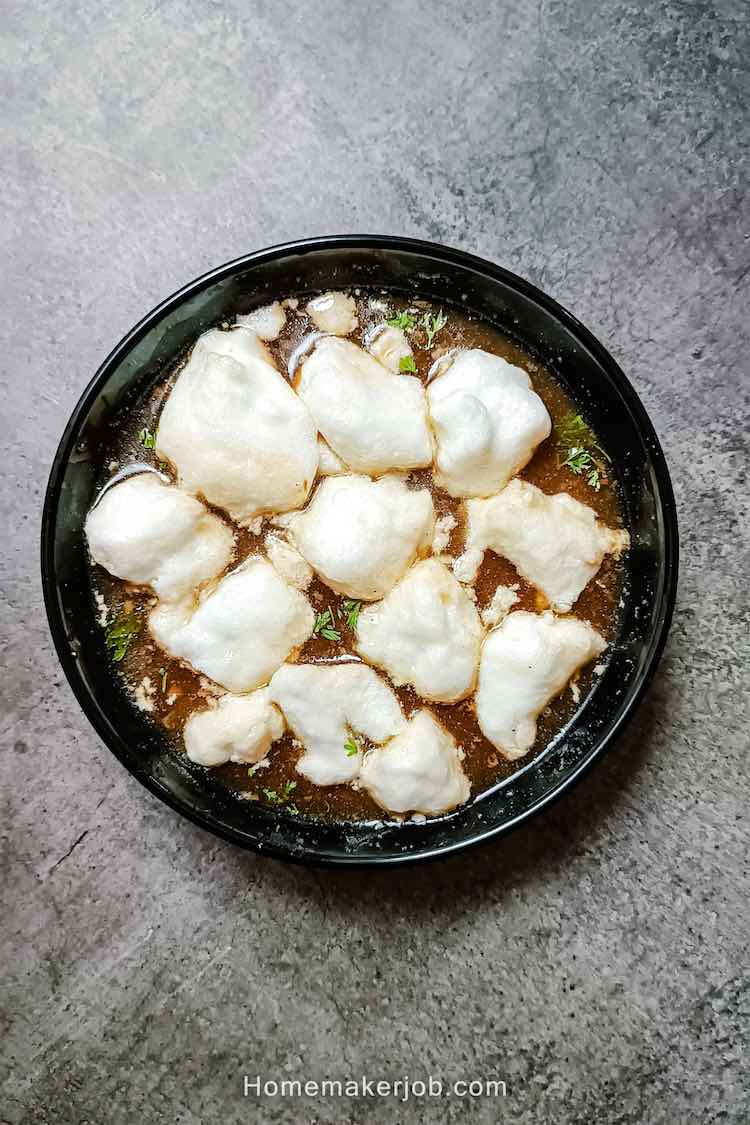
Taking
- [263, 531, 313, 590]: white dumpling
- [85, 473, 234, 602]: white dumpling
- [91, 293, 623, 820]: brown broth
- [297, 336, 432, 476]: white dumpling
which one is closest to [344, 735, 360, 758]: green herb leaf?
[91, 293, 623, 820]: brown broth

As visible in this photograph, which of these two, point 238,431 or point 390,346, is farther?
point 390,346

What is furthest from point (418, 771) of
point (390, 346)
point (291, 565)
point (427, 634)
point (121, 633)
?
point (390, 346)

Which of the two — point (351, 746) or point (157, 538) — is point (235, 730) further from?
point (157, 538)

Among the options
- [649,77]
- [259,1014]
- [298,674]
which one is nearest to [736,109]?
[649,77]

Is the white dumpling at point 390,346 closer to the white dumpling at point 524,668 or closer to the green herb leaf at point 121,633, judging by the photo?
the white dumpling at point 524,668

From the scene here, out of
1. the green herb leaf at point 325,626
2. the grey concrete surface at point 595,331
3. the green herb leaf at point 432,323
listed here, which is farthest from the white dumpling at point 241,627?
the green herb leaf at point 432,323

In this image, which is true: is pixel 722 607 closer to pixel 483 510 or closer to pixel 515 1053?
pixel 483 510
